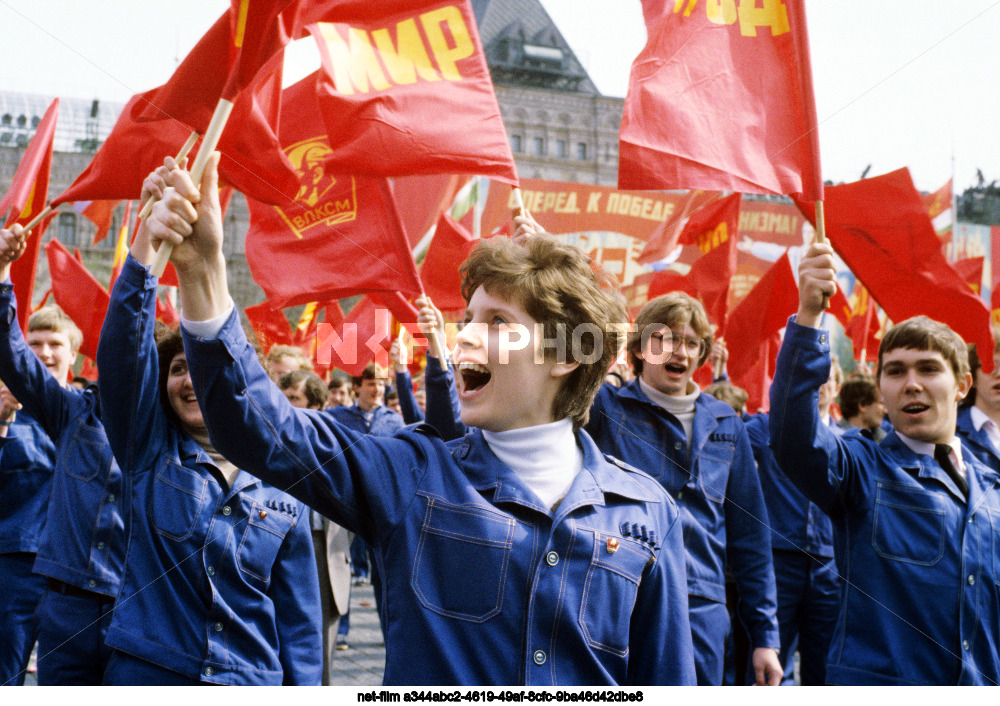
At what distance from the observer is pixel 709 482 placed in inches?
152

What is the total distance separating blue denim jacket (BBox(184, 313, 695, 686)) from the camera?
174 cm

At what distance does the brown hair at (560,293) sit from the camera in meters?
2.02

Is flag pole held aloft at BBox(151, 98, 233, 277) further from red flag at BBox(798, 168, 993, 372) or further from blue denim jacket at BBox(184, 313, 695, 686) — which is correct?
red flag at BBox(798, 168, 993, 372)

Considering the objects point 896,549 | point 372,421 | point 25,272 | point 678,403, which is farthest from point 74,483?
point 372,421

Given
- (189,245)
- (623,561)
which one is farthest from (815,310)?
(189,245)

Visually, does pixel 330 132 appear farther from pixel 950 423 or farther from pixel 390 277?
pixel 950 423

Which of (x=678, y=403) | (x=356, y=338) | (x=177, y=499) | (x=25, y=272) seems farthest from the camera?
(x=356, y=338)

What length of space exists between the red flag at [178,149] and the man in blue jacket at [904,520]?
7.85 feet

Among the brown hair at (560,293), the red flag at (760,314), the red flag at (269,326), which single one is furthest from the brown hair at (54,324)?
the red flag at (760,314)

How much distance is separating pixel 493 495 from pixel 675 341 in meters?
2.31

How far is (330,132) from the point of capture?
379 cm

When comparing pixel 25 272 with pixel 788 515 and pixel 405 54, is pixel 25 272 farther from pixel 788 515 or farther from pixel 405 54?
pixel 788 515

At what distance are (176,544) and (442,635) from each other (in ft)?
4.05

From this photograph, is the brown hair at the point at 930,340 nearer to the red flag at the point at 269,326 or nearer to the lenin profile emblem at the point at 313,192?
the lenin profile emblem at the point at 313,192
